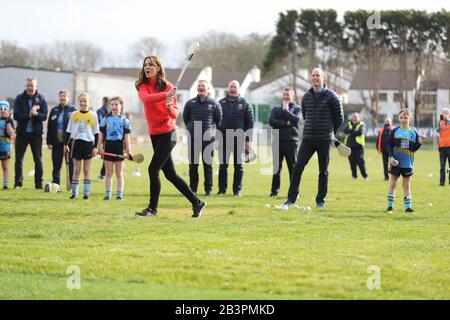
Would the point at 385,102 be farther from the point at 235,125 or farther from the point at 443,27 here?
the point at 235,125

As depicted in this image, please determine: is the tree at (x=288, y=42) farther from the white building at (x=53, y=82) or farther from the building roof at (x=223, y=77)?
the white building at (x=53, y=82)

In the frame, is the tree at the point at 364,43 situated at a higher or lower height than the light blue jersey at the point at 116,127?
higher

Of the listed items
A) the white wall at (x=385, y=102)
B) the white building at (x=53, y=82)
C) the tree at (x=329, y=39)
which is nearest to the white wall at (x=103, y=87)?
the white building at (x=53, y=82)

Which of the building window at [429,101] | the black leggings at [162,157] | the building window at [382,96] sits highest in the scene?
the building window at [382,96]

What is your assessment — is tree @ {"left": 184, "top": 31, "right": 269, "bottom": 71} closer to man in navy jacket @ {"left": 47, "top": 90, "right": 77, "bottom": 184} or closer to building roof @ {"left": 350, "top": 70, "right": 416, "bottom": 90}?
building roof @ {"left": 350, "top": 70, "right": 416, "bottom": 90}

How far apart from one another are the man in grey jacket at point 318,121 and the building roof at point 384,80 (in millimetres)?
60345

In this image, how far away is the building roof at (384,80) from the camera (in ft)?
252

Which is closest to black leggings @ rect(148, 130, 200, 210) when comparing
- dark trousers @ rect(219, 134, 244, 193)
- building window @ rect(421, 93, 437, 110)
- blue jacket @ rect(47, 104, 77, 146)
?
dark trousers @ rect(219, 134, 244, 193)

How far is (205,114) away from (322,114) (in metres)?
3.65
